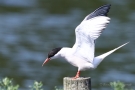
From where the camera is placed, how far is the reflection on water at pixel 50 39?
11000mm

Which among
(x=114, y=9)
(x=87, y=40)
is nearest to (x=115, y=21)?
(x=114, y=9)

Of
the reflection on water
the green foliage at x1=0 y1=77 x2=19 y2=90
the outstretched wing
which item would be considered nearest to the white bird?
the outstretched wing

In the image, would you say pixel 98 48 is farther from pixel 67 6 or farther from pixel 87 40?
pixel 87 40

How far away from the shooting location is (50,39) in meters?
12.8

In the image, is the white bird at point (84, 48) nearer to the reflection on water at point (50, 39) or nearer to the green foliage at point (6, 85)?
the green foliage at point (6, 85)

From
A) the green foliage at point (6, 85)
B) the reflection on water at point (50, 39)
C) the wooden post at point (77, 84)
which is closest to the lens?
the wooden post at point (77, 84)

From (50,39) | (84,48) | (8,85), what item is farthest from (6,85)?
(50,39)

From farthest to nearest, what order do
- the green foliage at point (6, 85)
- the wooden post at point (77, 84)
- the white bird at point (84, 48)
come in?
the white bird at point (84, 48) → the green foliage at point (6, 85) → the wooden post at point (77, 84)

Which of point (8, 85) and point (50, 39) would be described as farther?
point (50, 39)

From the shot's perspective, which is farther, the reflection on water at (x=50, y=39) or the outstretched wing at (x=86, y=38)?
the reflection on water at (x=50, y=39)

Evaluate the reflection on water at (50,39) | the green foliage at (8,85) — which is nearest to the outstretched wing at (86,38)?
the green foliage at (8,85)

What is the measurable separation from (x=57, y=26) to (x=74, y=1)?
116 inches

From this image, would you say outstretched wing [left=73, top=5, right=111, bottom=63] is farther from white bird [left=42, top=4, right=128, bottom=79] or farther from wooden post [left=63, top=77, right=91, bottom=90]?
wooden post [left=63, top=77, right=91, bottom=90]

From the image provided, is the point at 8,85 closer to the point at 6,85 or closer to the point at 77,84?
the point at 6,85
